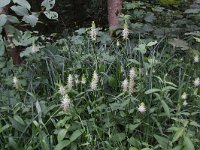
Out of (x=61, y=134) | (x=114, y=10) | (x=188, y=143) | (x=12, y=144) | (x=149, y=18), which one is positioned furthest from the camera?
(x=114, y=10)

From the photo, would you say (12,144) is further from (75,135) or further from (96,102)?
(96,102)

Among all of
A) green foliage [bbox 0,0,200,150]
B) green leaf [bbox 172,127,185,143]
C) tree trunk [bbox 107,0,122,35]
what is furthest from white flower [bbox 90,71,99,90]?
tree trunk [bbox 107,0,122,35]

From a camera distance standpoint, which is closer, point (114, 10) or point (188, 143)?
point (188, 143)

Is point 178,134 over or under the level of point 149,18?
under

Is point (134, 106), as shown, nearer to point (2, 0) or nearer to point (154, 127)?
point (154, 127)

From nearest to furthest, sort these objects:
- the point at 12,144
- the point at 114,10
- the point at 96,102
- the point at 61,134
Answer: the point at 61,134
the point at 12,144
the point at 96,102
the point at 114,10

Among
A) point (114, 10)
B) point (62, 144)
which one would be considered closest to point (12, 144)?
point (62, 144)

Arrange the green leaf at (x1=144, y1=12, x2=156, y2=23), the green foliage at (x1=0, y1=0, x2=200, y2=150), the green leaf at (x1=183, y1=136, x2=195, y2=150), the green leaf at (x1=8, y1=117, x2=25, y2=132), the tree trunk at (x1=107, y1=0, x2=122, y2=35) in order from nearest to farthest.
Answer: the green leaf at (x1=183, y1=136, x2=195, y2=150)
the green foliage at (x1=0, y1=0, x2=200, y2=150)
the green leaf at (x1=8, y1=117, x2=25, y2=132)
the green leaf at (x1=144, y1=12, x2=156, y2=23)
the tree trunk at (x1=107, y1=0, x2=122, y2=35)

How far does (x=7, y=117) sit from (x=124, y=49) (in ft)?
4.10

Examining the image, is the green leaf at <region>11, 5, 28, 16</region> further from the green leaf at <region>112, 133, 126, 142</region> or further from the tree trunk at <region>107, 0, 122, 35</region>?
the tree trunk at <region>107, 0, 122, 35</region>

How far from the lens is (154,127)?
2.57m

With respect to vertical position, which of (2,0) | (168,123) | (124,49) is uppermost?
(2,0)

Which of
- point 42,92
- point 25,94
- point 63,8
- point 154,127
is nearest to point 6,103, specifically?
point 25,94

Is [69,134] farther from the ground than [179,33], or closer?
closer
